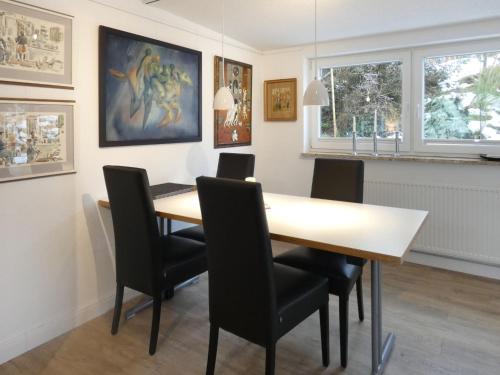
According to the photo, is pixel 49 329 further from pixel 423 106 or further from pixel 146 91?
pixel 423 106

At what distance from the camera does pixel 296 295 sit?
1781 millimetres

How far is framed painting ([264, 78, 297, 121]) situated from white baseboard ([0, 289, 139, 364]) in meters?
2.45

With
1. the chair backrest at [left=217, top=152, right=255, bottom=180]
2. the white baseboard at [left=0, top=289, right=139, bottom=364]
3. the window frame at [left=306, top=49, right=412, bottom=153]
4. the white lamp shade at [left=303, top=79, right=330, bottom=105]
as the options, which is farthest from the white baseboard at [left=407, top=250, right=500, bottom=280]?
the white baseboard at [left=0, top=289, right=139, bottom=364]

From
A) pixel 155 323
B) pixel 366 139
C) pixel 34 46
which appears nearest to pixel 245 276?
pixel 155 323

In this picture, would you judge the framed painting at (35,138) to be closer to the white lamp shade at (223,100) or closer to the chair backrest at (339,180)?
the white lamp shade at (223,100)

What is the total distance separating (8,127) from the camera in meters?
2.05

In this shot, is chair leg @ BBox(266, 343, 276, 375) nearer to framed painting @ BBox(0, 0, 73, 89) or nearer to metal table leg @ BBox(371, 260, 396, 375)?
metal table leg @ BBox(371, 260, 396, 375)

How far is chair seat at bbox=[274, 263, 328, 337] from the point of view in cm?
170

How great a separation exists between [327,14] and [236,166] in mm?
1370

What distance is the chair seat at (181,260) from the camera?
2.25 meters

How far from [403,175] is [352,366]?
2.00 metres

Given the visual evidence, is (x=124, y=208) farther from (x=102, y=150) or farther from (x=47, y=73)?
(x=47, y=73)

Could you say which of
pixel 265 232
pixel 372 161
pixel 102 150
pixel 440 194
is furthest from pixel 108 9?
pixel 440 194

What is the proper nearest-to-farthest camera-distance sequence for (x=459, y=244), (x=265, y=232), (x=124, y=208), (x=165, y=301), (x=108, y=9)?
1. (x=265, y=232)
2. (x=124, y=208)
3. (x=108, y=9)
4. (x=165, y=301)
5. (x=459, y=244)
